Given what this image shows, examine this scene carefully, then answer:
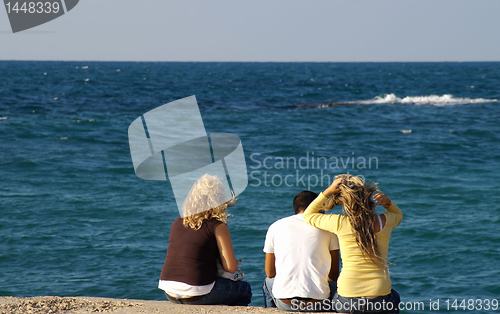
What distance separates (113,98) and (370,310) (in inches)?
1913

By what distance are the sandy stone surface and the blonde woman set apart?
185 mm

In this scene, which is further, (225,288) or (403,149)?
(403,149)


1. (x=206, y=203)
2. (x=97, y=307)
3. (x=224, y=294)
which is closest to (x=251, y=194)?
(x=224, y=294)

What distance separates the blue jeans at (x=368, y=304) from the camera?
21.4ft

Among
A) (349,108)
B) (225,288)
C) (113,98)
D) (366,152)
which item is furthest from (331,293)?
(113,98)

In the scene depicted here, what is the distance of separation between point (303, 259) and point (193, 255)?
2.86ft

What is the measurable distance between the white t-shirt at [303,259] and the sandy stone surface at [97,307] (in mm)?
254

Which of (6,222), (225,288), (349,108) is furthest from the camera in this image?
(349,108)

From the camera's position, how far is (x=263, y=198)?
58.9ft

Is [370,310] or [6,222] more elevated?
[370,310]

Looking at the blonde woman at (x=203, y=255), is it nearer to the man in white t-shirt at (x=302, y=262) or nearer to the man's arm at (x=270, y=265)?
the man's arm at (x=270, y=265)

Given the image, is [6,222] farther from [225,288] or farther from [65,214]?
A: [225,288]

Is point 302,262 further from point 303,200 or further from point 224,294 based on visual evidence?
point 224,294

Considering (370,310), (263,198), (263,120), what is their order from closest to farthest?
(370,310) < (263,198) < (263,120)
